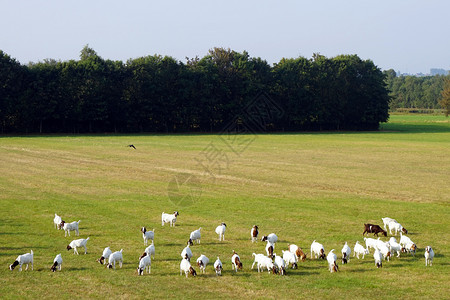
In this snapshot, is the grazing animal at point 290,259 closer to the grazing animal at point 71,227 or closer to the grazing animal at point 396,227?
the grazing animal at point 396,227

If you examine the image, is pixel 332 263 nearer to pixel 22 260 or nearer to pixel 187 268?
pixel 187 268

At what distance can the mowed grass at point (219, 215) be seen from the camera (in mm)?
15766

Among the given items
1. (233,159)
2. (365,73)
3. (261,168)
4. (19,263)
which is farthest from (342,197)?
(365,73)

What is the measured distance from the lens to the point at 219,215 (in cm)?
2684

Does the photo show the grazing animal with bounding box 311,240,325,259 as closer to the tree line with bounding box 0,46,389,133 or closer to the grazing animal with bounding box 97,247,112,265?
the grazing animal with bounding box 97,247,112,265

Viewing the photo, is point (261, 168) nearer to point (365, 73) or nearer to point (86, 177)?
point (86, 177)

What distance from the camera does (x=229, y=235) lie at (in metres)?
22.3

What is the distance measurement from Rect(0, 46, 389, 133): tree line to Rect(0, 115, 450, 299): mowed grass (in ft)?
167

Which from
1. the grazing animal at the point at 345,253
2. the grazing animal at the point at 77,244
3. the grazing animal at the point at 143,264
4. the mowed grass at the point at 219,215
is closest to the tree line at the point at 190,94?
the mowed grass at the point at 219,215

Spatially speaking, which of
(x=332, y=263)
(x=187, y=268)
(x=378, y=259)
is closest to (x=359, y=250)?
(x=378, y=259)

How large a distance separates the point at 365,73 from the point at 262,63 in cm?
3193

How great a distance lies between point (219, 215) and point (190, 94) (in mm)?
95353

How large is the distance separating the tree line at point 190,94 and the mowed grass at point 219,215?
50795 millimetres

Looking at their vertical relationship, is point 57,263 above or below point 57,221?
below
